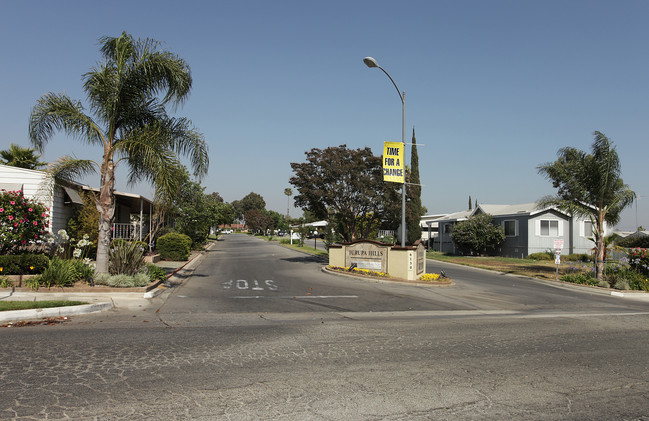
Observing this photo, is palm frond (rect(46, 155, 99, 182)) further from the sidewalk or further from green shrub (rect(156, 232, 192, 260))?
green shrub (rect(156, 232, 192, 260))

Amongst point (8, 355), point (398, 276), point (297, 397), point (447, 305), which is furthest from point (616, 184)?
point (8, 355)

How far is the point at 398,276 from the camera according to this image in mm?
18469

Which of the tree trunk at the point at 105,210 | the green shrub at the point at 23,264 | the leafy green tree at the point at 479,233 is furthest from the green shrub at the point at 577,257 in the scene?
the green shrub at the point at 23,264

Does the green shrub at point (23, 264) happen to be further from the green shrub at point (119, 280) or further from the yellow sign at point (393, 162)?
the yellow sign at point (393, 162)

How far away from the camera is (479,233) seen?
3753cm

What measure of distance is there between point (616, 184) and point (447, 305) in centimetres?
1349

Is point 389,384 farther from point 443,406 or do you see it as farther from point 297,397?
point 297,397

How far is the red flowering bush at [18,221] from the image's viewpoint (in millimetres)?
12969

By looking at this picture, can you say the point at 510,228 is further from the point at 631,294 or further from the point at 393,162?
the point at 393,162

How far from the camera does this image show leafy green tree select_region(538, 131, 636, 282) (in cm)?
2008

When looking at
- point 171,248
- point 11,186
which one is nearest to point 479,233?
point 171,248

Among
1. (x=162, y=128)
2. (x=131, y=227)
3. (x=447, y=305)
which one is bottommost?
(x=447, y=305)

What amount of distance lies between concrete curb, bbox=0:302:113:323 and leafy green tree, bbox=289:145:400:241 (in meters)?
15.1

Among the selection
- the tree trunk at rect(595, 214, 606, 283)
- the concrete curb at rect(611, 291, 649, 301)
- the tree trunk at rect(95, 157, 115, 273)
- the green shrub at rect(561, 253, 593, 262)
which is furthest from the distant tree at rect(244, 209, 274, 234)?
the tree trunk at rect(95, 157, 115, 273)
